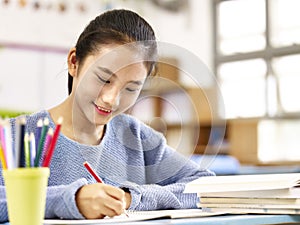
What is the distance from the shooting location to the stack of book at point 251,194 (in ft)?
3.49

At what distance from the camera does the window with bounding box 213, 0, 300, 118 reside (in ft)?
18.4

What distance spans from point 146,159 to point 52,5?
3992 mm

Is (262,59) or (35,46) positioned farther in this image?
(262,59)

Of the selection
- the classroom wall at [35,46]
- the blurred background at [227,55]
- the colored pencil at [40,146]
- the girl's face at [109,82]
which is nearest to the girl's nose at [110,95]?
the girl's face at [109,82]

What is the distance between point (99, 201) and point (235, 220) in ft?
0.70

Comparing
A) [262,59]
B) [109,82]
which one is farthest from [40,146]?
[262,59]

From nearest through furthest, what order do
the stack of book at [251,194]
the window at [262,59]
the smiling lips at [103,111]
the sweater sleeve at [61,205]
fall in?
the sweater sleeve at [61,205] < the stack of book at [251,194] < the smiling lips at [103,111] < the window at [262,59]

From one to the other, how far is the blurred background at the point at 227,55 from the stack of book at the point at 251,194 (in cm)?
258

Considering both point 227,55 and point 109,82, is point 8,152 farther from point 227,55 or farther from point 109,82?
point 227,55

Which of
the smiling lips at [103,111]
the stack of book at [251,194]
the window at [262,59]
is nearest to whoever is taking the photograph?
the stack of book at [251,194]

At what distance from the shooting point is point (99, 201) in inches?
37.2

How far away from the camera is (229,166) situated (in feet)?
12.6

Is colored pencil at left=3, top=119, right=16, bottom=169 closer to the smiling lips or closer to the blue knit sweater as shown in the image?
the blue knit sweater

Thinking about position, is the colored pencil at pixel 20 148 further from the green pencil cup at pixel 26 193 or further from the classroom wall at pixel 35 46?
the classroom wall at pixel 35 46
